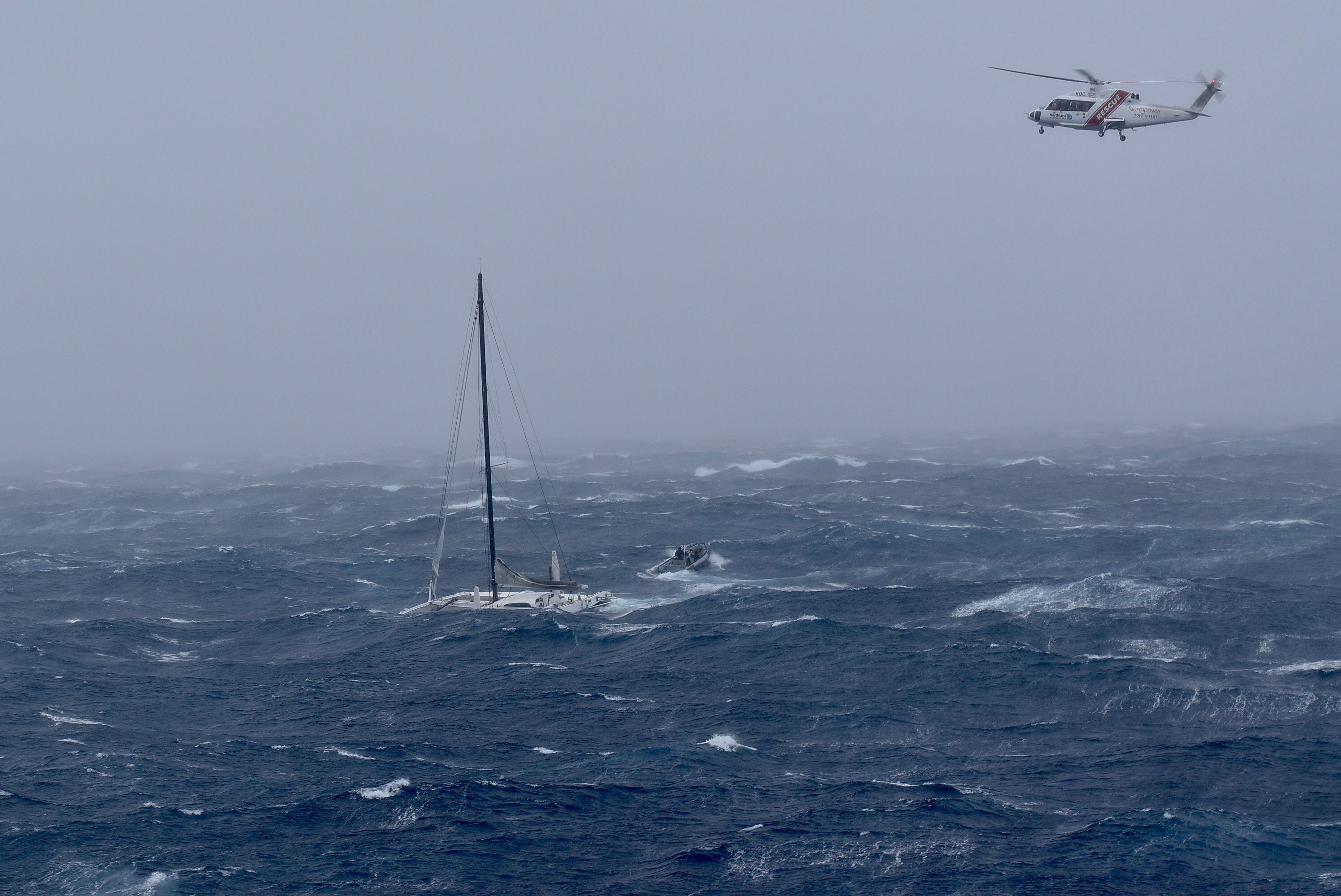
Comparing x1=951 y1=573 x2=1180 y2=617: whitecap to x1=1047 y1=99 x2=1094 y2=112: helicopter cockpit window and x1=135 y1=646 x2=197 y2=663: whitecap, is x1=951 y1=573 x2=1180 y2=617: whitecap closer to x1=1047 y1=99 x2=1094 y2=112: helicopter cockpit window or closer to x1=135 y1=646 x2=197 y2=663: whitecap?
x1=1047 y1=99 x2=1094 y2=112: helicopter cockpit window

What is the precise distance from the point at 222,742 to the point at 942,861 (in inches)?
1105

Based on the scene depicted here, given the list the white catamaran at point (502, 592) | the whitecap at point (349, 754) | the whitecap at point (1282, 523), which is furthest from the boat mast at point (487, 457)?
the whitecap at point (1282, 523)

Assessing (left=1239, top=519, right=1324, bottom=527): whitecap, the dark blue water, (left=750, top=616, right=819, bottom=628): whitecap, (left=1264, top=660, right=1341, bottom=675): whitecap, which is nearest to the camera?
the dark blue water

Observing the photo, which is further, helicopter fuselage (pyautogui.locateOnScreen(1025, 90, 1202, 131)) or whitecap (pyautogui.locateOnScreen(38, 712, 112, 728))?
helicopter fuselage (pyautogui.locateOnScreen(1025, 90, 1202, 131))

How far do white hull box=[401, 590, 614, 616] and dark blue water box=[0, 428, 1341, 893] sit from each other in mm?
1804

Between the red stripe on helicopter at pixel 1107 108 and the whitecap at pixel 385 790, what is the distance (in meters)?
48.4

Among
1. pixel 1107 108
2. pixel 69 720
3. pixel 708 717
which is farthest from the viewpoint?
pixel 1107 108

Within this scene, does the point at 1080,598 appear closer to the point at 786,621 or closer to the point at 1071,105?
the point at 786,621

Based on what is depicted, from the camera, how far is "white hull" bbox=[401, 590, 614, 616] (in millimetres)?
64688

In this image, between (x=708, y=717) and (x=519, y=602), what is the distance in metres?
22.5

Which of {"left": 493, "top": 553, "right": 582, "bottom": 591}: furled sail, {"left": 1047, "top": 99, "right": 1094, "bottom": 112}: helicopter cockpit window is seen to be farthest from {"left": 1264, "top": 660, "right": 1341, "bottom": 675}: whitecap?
{"left": 493, "top": 553, "right": 582, "bottom": 591}: furled sail

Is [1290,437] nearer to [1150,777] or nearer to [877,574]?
[877,574]

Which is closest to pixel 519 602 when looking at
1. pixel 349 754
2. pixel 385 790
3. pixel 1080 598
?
pixel 349 754

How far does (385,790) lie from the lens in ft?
124
